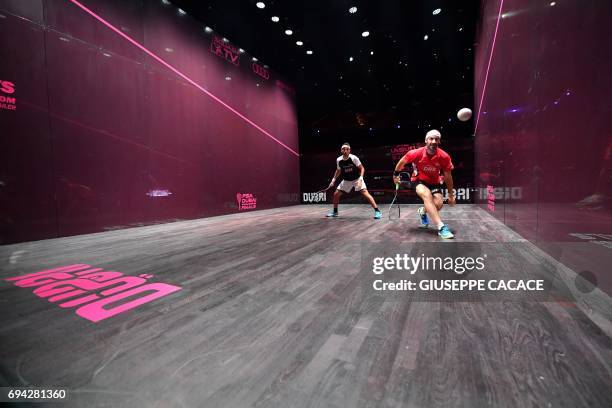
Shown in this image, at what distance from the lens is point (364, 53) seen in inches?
268

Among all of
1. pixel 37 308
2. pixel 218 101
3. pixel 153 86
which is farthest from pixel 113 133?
pixel 37 308

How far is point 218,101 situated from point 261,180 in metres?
2.32

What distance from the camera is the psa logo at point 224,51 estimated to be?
20.0ft

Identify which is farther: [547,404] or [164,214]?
[164,214]

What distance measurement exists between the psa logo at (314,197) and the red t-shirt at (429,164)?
254 inches

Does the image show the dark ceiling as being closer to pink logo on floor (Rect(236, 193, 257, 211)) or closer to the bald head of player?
the bald head of player

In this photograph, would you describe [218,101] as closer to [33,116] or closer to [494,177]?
[33,116]

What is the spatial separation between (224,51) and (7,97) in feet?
14.0

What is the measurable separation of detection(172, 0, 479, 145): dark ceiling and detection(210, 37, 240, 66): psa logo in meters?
0.21

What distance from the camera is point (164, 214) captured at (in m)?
4.90

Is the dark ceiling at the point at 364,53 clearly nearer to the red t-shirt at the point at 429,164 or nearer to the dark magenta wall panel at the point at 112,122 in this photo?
the dark magenta wall panel at the point at 112,122

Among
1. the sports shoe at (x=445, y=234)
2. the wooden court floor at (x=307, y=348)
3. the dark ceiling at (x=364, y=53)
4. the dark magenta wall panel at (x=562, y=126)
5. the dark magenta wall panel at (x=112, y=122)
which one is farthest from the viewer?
the dark ceiling at (x=364, y=53)

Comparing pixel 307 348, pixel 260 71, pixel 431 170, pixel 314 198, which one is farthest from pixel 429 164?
pixel 314 198

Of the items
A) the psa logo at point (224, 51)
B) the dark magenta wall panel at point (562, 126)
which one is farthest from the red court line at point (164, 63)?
the dark magenta wall panel at point (562, 126)
